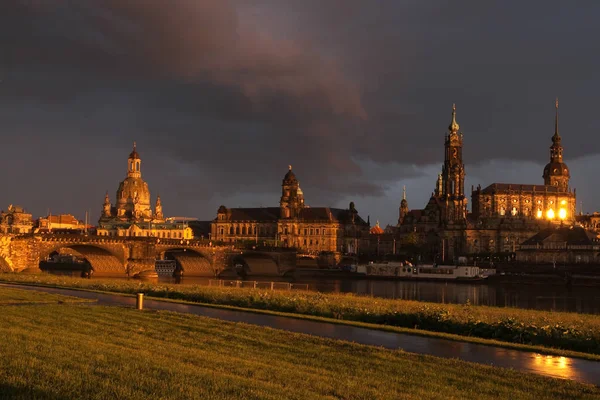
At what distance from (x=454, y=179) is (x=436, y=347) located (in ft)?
563

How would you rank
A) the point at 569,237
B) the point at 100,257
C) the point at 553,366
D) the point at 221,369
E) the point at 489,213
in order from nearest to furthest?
the point at 221,369
the point at 553,366
the point at 100,257
the point at 569,237
the point at 489,213

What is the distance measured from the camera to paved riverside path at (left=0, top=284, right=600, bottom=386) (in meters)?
19.7

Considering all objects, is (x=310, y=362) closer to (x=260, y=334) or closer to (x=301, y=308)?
(x=260, y=334)

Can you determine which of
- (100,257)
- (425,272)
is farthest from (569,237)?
(100,257)

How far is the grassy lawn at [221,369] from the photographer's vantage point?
46.6ft

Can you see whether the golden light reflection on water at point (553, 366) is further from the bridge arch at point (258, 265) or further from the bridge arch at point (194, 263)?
the bridge arch at point (258, 265)

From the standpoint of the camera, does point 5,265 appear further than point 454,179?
No

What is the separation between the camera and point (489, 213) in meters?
185

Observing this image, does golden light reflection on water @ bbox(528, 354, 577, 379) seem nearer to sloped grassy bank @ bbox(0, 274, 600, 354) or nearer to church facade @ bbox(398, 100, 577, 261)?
sloped grassy bank @ bbox(0, 274, 600, 354)

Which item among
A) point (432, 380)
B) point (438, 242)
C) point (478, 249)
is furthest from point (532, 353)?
point (438, 242)

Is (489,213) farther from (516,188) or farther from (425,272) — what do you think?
(425,272)

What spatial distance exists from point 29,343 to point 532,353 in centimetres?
1516

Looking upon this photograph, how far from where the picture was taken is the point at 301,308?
34.3 metres

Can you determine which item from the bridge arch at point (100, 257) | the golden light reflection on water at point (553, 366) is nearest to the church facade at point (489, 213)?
the bridge arch at point (100, 257)
